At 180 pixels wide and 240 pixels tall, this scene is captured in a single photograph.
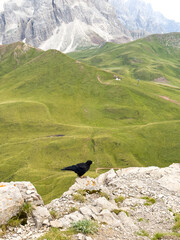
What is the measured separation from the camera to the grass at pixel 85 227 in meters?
11.1

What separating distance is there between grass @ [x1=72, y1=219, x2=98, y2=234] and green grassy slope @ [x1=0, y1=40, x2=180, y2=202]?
151ft

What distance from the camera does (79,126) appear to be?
4820 inches

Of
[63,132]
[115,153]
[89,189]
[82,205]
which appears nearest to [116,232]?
[82,205]

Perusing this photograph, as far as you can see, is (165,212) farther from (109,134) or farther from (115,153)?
(109,134)

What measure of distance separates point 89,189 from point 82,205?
7.98ft

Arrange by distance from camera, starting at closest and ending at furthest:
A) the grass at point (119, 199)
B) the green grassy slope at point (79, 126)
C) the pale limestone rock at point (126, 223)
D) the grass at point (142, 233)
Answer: the grass at point (142, 233), the pale limestone rock at point (126, 223), the grass at point (119, 199), the green grassy slope at point (79, 126)

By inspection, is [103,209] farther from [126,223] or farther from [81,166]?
[81,166]

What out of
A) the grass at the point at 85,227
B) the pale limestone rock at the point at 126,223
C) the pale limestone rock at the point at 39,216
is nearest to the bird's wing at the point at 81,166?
the pale limestone rock at the point at 126,223

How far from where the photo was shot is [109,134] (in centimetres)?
10712

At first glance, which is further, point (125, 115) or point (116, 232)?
point (125, 115)

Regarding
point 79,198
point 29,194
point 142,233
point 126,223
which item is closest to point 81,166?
point 79,198

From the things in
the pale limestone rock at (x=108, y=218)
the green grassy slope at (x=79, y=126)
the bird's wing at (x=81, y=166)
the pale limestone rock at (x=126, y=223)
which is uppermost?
the bird's wing at (x=81, y=166)

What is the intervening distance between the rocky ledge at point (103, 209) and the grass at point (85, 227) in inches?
16.1

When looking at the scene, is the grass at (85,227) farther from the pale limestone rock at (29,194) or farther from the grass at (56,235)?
the pale limestone rock at (29,194)
